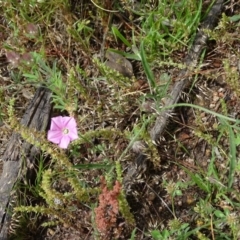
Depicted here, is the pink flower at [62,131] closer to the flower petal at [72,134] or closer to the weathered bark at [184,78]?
the flower petal at [72,134]

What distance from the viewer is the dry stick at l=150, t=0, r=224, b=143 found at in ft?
7.59

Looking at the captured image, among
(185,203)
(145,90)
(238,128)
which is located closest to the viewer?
(238,128)

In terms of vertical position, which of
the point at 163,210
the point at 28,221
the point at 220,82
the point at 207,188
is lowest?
the point at 28,221

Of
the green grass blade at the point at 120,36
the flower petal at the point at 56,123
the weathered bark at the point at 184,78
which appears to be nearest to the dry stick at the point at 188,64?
the weathered bark at the point at 184,78

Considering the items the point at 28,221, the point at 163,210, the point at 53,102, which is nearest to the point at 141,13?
the point at 53,102

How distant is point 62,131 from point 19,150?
0.91 ft

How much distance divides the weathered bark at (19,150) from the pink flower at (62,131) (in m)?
0.14

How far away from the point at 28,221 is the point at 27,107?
50 centimetres

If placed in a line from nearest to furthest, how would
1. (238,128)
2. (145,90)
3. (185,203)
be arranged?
1. (238,128)
2. (185,203)
3. (145,90)

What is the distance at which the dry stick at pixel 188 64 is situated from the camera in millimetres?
2312

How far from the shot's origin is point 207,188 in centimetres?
219

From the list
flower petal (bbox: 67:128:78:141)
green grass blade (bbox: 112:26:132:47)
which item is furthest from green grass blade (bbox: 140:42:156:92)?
flower petal (bbox: 67:128:78:141)

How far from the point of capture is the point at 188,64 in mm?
2383

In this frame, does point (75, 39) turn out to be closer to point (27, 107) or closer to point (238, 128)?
point (27, 107)
